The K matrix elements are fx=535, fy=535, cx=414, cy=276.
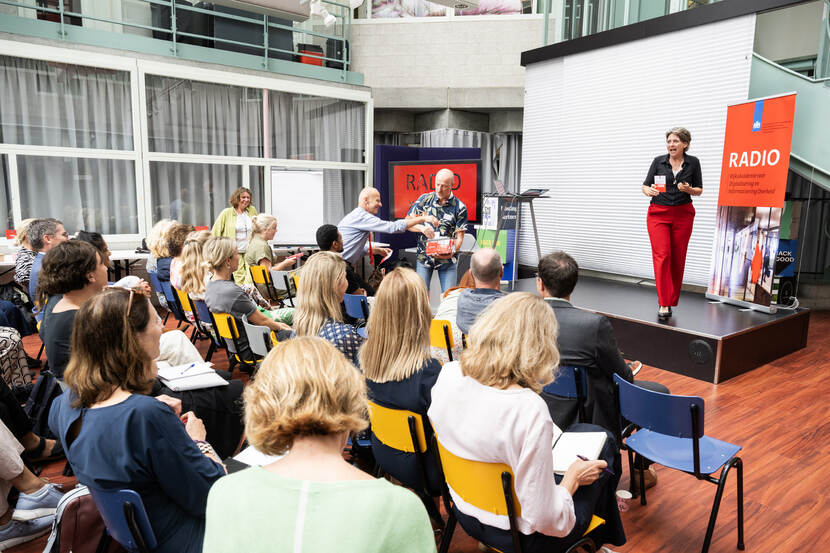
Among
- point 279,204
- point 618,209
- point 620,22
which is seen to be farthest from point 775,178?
point 279,204

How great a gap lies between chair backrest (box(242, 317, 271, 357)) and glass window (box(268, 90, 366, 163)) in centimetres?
548

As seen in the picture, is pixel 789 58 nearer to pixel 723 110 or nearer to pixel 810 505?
pixel 723 110

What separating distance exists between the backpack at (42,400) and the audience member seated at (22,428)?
0.20 ft

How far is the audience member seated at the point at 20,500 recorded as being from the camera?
7.26 feet

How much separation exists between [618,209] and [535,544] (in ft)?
20.4

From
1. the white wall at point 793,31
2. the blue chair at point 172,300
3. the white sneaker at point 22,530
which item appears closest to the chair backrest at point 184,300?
the blue chair at point 172,300

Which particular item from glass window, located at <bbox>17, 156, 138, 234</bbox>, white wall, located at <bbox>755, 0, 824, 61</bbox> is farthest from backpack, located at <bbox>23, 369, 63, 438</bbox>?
white wall, located at <bbox>755, 0, 824, 61</bbox>

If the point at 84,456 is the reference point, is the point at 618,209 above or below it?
above

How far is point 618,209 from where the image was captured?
713cm

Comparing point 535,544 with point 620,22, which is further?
point 620,22

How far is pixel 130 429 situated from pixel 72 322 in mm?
1432

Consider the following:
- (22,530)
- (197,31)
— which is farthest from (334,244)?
(197,31)

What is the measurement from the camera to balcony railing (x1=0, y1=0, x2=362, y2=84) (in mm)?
6496

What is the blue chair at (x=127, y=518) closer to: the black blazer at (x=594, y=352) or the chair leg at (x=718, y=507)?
the black blazer at (x=594, y=352)
